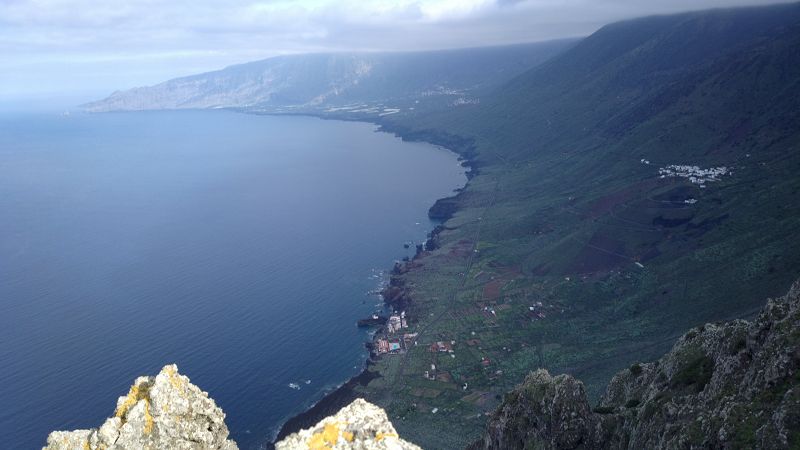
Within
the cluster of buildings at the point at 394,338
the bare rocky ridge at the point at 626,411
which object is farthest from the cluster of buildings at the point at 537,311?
the bare rocky ridge at the point at 626,411

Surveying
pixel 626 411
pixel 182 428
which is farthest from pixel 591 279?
pixel 182 428

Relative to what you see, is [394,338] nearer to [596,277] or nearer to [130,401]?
[596,277]

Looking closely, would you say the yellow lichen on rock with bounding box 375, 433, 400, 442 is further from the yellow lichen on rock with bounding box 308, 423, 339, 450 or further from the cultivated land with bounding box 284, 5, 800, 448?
the cultivated land with bounding box 284, 5, 800, 448

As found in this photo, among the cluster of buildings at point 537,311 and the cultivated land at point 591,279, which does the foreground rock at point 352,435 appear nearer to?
the cultivated land at point 591,279

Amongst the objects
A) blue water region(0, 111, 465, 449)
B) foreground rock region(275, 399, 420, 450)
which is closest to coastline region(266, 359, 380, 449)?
blue water region(0, 111, 465, 449)

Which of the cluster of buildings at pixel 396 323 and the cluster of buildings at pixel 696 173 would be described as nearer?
the cluster of buildings at pixel 396 323

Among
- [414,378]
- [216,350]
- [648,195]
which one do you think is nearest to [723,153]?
[648,195]
